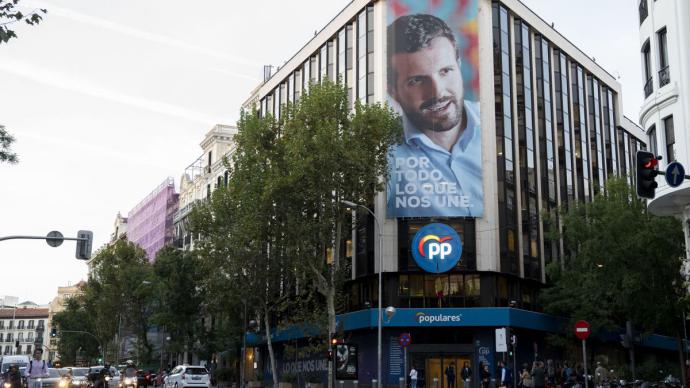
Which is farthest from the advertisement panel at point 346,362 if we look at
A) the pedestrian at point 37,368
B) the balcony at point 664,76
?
the balcony at point 664,76

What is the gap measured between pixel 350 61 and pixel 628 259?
25.1 m

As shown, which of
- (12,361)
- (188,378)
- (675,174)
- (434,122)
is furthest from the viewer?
(434,122)

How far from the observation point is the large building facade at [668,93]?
24.9m

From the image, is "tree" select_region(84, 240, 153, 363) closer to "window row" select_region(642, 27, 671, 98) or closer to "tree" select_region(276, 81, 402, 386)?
"tree" select_region(276, 81, 402, 386)

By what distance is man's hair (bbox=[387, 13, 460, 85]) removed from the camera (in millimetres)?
48062

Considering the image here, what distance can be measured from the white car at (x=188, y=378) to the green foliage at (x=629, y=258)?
2255 centimetres

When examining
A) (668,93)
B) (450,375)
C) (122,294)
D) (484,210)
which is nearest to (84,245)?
(668,93)

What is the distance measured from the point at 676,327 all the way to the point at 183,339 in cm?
3755

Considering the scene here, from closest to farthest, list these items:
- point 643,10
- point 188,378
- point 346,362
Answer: point 643,10 → point 346,362 → point 188,378

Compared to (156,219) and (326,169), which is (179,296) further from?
(156,219)

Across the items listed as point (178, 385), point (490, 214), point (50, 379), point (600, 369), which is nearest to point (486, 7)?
point (490, 214)

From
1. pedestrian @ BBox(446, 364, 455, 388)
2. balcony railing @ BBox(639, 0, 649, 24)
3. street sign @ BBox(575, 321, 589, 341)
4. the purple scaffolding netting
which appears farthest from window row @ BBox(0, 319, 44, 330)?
balcony railing @ BBox(639, 0, 649, 24)

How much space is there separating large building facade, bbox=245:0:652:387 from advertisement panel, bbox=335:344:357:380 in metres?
6.19

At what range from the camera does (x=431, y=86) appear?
4738 centimetres
